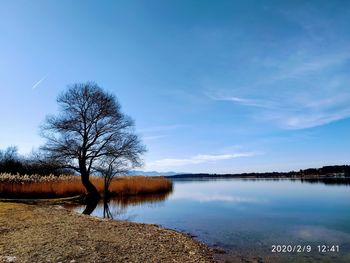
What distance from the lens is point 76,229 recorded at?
10.3 m

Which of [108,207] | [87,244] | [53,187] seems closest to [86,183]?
[53,187]

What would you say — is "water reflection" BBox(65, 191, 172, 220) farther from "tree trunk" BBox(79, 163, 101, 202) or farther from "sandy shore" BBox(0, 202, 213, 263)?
"sandy shore" BBox(0, 202, 213, 263)

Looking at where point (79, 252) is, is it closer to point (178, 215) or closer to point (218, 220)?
point (218, 220)

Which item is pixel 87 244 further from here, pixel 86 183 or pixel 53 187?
pixel 53 187

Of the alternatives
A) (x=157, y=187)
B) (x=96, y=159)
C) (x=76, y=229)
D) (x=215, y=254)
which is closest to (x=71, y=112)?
(x=96, y=159)

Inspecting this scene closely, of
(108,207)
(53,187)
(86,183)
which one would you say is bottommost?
(108,207)

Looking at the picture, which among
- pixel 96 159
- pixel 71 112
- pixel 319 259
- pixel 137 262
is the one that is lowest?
pixel 319 259

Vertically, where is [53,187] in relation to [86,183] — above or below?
below

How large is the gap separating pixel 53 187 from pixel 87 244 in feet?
74.5

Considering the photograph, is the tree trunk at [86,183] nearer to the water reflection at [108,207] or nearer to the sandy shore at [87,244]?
the water reflection at [108,207]

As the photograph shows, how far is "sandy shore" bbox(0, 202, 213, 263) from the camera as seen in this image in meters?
7.12

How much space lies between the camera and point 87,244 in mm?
8258

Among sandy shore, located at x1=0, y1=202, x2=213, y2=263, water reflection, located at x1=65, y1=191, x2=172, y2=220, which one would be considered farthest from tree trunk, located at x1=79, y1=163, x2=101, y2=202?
sandy shore, located at x1=0, y1=202, x2=213, y2=263

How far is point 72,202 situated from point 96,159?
563cm
